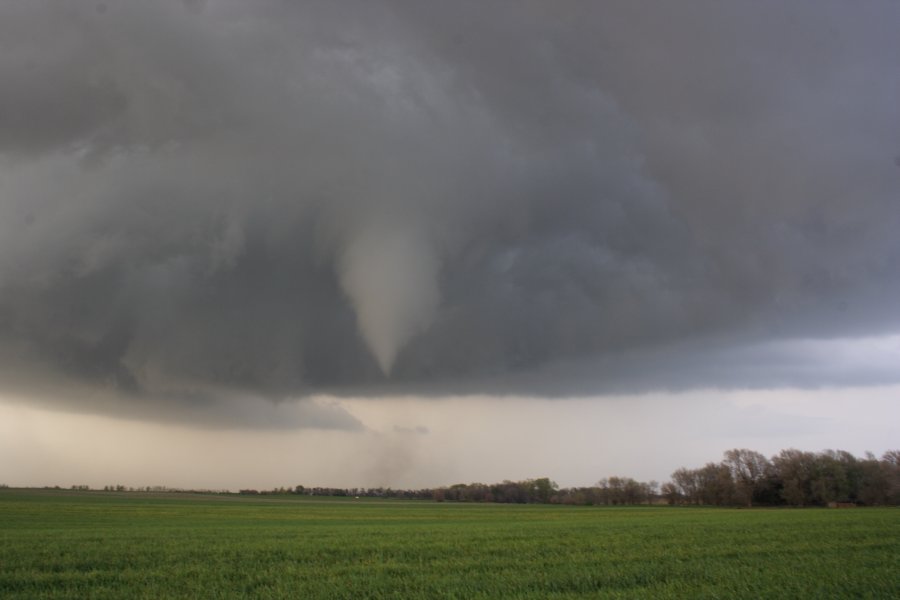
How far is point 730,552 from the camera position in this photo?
2394 centimetres

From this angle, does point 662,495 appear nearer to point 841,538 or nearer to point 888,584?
point 841,538

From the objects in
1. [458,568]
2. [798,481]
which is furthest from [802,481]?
[458,568]

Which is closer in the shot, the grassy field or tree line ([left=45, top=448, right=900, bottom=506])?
the grassy field

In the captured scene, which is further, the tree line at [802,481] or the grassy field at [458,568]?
the tree line at [802,481]

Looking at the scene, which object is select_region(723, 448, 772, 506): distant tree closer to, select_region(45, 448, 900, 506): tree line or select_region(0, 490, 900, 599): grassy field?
select_region(45, 448, 900, 506): tree line

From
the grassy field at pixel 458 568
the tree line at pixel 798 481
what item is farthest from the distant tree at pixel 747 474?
the grassy field at pixel 458 568

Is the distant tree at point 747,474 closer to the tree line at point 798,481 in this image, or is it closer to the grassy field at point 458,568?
the tree line at point 798,481

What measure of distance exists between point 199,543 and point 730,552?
23747 millimetres

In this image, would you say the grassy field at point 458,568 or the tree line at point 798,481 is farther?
the tree line at point 798,481

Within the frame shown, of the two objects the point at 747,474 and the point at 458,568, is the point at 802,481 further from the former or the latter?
the point at 458,568

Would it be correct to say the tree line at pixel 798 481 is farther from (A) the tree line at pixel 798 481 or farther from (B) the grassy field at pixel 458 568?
(B) the grassy field at pixel 458 568

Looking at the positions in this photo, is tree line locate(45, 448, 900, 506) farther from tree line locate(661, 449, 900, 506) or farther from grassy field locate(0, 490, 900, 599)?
grassy field locate(0, 490, 900, 599)

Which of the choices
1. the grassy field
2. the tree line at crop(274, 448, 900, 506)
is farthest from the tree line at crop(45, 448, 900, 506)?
the grassy field

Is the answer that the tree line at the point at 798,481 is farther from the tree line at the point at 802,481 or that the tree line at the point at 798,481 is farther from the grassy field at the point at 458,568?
the grassy field at the point at 458,568
